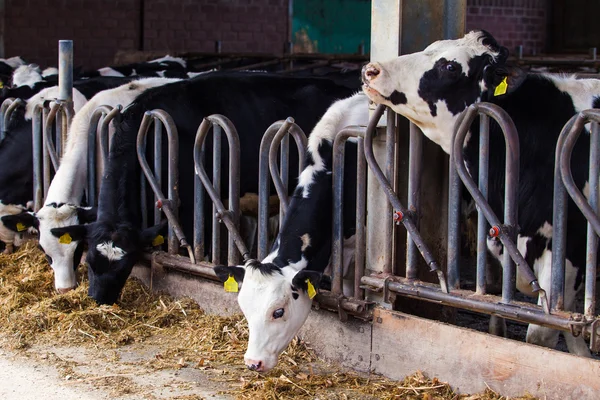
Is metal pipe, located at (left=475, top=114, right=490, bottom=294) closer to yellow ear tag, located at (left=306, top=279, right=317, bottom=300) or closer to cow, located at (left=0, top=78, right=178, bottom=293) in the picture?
yellow ear tag, located at (left=306, top=279, right=317, bottom=300)

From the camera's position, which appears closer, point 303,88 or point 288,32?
point 303,88

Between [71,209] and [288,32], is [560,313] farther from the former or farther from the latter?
[288,32]

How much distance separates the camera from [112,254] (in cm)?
594

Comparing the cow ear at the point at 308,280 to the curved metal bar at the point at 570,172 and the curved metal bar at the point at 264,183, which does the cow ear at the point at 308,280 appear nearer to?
the curved metal bar at the point at 264,183

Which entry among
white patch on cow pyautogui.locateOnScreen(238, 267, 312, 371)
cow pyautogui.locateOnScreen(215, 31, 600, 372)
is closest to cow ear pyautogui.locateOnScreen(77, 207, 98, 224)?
cow pyautogui.locateOnScreen(215, 31, 600, 372)

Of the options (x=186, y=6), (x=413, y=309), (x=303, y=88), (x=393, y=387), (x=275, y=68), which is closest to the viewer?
(x=393, y=387)

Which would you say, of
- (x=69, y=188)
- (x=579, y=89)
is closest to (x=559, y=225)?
(x=579, y=89)

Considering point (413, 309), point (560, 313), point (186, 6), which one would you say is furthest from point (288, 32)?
point (560, 313)

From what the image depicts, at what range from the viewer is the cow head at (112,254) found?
592cm

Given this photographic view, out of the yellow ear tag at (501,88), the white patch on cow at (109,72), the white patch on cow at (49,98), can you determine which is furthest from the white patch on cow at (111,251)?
the white patch on cow at (109,72)

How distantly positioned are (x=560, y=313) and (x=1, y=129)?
5.74m

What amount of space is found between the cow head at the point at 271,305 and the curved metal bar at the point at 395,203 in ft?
1.74

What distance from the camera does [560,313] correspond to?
13.0 ft

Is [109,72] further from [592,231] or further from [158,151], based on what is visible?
[592,231]
